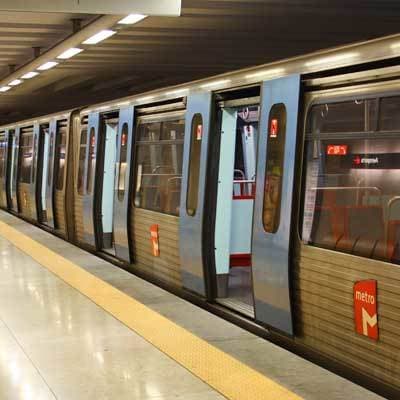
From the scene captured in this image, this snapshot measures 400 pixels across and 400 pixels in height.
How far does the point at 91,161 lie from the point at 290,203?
6.64 meters

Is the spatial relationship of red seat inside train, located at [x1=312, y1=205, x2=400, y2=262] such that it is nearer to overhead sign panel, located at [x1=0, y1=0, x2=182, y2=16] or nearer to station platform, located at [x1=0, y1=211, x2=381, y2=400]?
station platform, located at [x1=0, y1=211, x2=381, y2=400]

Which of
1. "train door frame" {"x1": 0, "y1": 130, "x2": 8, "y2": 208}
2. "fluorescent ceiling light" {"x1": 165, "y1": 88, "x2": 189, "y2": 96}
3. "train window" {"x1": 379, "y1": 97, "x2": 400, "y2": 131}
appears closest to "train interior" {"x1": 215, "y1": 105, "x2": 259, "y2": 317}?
"fluorescent ceiling light" {"x1": 165, "y1": 88, "x2": 189, "y2": 96}

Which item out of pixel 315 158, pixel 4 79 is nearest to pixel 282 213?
pixel 315 158

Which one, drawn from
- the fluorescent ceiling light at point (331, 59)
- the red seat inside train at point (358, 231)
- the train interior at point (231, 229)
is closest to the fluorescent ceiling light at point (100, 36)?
the train interior at point (231, 229)

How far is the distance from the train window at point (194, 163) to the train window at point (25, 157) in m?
9.61

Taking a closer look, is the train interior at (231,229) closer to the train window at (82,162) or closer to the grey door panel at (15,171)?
the train window at (82,162)

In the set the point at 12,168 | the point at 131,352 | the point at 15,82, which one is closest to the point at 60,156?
the point at 15,82

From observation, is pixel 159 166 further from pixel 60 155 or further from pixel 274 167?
pixel 60 155

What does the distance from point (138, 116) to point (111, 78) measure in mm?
7113

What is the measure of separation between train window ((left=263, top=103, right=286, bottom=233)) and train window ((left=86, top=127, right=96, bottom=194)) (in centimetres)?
594

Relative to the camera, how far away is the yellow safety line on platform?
4912 mm

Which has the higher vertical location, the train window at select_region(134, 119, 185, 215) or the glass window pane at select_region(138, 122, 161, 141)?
the glass window pane at select_region(138, 122, 161, 141)

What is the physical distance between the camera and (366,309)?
16.5 feet

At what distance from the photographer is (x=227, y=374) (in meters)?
5.22
